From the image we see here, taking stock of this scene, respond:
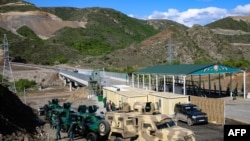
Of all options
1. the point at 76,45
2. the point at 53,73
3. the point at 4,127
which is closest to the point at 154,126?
the point at 4,127

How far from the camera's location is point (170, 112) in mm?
30828

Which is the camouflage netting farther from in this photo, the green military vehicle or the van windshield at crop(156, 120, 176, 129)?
the van windshield at crop(156, 120, 176, 129)

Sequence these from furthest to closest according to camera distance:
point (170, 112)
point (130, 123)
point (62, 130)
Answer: point (170, 112) < point (62, 130) < point (130, 123)

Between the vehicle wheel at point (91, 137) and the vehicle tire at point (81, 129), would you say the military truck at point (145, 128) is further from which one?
the vehicle tire at point (81, 129)

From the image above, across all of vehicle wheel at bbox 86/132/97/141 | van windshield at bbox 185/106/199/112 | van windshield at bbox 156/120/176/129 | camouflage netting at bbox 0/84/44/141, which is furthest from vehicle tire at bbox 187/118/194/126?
camouflage netting at bbox 0/84/44/141

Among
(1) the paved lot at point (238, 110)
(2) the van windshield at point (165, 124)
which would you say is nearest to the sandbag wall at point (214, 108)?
(1) the paved lot at point (238, 110)

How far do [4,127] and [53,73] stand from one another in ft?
237

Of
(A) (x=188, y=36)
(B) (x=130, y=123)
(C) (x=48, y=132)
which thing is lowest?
(C) (x=48, y=132)

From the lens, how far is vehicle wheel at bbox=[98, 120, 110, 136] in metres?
20.9

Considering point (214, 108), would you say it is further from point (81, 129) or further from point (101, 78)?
point (101, 78)

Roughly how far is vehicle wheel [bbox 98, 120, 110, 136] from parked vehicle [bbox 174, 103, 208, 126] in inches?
353

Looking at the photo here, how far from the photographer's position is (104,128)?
68.8ft

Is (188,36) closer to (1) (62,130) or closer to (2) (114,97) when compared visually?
(2) (114,97)

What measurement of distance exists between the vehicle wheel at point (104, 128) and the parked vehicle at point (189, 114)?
8962mm
